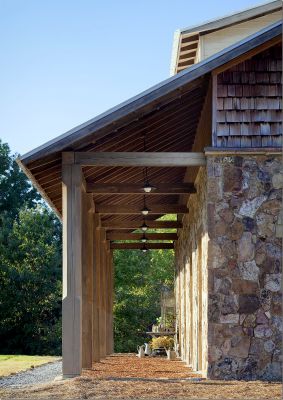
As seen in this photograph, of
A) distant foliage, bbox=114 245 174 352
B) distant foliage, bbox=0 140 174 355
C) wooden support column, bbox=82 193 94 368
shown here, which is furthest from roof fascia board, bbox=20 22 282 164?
distant foliage, bbox=114 245 174 352

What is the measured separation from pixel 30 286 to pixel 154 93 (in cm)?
2732

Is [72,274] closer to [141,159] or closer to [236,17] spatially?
[141,159]

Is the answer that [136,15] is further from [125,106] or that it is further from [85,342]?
[85,342]

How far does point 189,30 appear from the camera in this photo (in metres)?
18.7

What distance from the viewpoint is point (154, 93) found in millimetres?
13539

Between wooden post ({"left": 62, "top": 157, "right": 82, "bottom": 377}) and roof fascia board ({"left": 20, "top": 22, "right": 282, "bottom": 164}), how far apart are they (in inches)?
23.0

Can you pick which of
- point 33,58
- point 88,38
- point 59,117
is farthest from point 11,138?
point 88,38

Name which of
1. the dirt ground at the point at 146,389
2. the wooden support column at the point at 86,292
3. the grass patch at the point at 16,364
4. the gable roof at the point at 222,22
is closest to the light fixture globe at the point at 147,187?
→ the wooden support column at the point at 86,292

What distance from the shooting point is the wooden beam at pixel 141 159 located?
45.9 ft

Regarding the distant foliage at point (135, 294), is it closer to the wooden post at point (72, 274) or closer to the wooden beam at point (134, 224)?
the wooden beam at point (134, 224)

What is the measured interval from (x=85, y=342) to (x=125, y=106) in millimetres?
5220

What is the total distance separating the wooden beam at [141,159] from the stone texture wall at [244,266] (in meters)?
0.34

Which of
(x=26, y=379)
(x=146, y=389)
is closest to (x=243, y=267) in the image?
(x=146, y=389)

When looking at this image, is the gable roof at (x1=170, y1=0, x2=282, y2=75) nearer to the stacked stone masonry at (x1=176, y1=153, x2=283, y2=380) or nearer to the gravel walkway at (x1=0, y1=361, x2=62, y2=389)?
the stacked stone masonry at (x1=176, y1=153, x2=283, y2=380)
